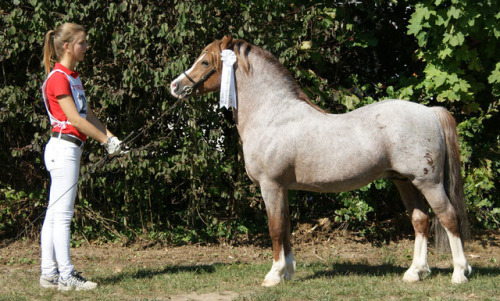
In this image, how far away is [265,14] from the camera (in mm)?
5996

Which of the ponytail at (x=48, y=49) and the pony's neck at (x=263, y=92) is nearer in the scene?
the ponytail at (x=48, y=49)

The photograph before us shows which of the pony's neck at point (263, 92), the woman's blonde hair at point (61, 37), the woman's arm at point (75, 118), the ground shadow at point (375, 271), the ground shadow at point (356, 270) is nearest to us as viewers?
the woman's arm at point (75, 118)

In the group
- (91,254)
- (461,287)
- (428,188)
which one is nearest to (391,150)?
(428,188)

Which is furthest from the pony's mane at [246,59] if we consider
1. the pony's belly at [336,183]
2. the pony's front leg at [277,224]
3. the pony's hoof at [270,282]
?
the pony's hoof at [270,282]

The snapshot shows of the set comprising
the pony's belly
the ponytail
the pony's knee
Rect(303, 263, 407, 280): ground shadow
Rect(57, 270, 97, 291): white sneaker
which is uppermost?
the ponytail

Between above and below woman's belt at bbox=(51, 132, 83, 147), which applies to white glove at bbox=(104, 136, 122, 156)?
below

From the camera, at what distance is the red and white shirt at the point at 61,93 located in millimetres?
4449

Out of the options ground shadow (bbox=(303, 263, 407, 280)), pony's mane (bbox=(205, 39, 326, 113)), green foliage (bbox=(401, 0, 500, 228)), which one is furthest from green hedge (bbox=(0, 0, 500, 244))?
ground shadow (bbox=(303, 263, 407, 280))

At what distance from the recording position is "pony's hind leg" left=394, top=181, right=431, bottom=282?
16.1 ft

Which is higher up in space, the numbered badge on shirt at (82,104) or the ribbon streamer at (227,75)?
the ribbon streamer at (227,75)

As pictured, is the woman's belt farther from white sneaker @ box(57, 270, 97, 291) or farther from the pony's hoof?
the pony's hoof

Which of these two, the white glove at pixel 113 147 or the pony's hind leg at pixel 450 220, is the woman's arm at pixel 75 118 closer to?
the white glove at pixel 113 147

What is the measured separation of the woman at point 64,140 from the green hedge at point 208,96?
1253mm

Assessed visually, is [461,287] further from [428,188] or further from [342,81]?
[342,81]
